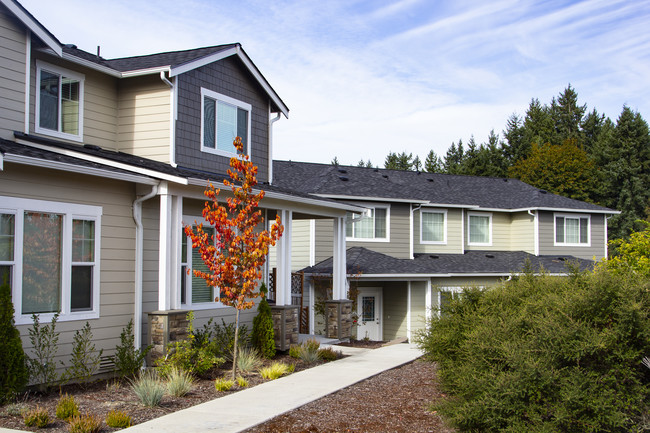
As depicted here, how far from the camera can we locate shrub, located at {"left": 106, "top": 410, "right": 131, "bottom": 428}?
23.2ft

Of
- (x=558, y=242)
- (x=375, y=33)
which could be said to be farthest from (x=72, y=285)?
(x=558, y=242)

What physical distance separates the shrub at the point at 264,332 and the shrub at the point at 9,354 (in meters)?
4.93

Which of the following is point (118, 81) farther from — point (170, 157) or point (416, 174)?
point (416, 174)

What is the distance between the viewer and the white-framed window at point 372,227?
72.1 feet

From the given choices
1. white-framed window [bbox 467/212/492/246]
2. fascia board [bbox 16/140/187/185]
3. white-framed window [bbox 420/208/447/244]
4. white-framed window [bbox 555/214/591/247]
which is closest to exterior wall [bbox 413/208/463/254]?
white-framed window [bbox 420/208/447/244]

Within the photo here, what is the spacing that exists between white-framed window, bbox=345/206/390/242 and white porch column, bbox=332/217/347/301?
5803mm

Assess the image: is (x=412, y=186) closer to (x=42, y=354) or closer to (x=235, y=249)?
(x=235, y=249)

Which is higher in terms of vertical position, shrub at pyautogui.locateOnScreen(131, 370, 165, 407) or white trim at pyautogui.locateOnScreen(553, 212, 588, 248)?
white trim at pyautogui.locateOnScreen(553, 212, 588, 248)

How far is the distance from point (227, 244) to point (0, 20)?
17.1 ft

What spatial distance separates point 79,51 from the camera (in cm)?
1256

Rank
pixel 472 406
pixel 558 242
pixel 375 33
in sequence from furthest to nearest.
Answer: pixel 558 242 → pixel 375 33 → pixel 472 406

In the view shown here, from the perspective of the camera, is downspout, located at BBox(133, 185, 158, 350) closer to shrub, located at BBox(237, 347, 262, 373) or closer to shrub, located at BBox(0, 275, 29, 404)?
shrub, located at BBox(237, 347, 262, 373)

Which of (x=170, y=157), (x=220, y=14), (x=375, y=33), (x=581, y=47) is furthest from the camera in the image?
(x=581, y=47)

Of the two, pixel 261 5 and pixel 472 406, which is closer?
pixel 472 406
